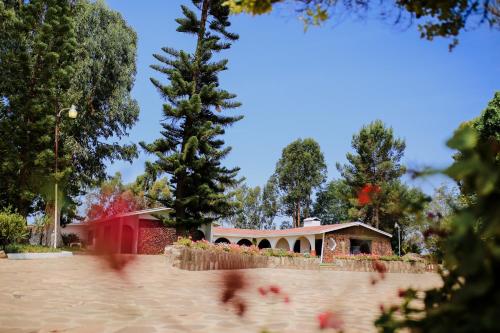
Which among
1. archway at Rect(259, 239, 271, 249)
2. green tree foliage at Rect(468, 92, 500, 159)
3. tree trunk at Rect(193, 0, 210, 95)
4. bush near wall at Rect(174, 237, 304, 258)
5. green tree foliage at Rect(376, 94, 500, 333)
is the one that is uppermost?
tree trunk at Rect(193, 0, 210, 95)

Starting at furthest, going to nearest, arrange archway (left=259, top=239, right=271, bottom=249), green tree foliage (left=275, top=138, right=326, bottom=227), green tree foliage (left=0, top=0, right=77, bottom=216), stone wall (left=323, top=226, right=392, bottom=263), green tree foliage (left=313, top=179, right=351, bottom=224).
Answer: green tree foliage (left=313, top=179, right=351, bottom=224)
green tree foliage (left=275, top=138, right=326, bottom=227)
archway (left=259, top=239, right=271, bottom=249)
stone wall (left=323, top=226, right=392, bottom=263)
green tree foliage (left=0, top=0, right=77, bottom=216)

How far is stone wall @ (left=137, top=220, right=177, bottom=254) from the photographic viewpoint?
25.7 m

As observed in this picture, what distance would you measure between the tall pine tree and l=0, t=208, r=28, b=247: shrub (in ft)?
26.7

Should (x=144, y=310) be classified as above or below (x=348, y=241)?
below

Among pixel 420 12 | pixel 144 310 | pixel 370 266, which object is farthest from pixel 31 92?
pixel 420 12

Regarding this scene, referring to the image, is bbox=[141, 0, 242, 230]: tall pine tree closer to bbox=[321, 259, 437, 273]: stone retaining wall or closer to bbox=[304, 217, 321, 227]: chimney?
bbox=[321, 259, 437, 273]: stone retaining wall

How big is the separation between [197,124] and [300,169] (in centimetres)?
2844

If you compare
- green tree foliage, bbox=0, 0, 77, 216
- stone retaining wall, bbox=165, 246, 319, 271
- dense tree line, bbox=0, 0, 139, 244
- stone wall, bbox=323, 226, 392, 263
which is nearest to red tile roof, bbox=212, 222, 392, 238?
stone wall, bbox=323, 226, 392, 263

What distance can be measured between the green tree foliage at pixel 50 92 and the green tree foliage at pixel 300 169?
28873mm

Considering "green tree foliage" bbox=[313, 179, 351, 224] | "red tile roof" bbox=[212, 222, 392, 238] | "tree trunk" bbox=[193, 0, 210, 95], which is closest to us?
"tree trunk" bbox=[193, 0, 210, 95]

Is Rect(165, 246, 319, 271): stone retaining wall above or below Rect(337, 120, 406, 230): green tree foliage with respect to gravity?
below

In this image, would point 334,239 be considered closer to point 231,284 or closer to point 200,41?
point 200,41

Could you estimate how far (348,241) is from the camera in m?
32.8

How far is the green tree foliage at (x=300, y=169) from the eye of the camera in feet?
168
